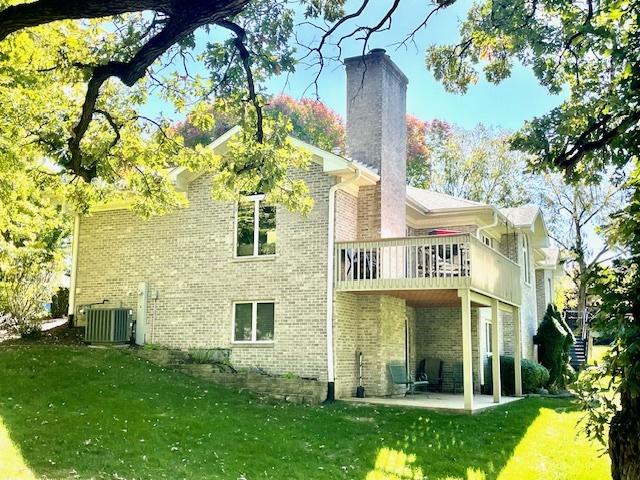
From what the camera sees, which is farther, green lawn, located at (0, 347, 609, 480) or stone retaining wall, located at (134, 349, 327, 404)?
stone retaining wall, located at (134, 349, 327, 404)

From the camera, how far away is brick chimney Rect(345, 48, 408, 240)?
56.6ft

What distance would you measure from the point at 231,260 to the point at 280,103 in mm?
21938

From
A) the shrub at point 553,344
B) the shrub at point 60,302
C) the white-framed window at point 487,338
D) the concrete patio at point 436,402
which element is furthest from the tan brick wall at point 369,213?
the shrub at point 60,302

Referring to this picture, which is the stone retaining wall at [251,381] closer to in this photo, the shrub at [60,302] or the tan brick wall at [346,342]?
the tan brick wall at [346,342]

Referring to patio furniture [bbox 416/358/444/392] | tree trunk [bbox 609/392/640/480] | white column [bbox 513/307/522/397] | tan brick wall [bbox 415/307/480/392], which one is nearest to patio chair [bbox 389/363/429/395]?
patio furniture [bbox 416/358/444/392]

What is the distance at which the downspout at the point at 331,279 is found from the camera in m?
15.3

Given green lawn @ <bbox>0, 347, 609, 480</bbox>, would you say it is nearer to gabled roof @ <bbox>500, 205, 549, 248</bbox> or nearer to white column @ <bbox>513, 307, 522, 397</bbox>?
white column @ <bbox>513, 307, 522, 397</bbox>

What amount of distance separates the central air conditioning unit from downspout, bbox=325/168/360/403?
230 inches

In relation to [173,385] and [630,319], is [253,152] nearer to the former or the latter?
[173,385]

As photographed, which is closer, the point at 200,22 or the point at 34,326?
the point at 200,22

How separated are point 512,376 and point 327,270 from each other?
8.16m

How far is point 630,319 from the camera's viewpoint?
4738mm

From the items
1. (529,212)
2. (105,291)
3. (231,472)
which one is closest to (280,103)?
(529,212)

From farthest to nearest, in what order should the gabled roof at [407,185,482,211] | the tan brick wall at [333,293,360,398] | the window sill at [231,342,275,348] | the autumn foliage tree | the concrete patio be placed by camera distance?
the autumn foliage tree → the gabled roof at [407,185,482,211] → the window sill at [231,342,275,348] → the tan brick wall at [333,293,360,398] → the concrete patio
